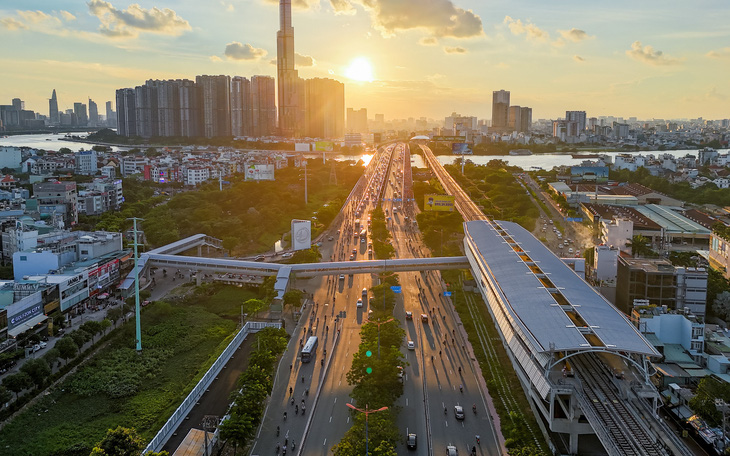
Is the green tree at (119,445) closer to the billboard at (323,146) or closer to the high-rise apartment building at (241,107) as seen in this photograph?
the billboard at (323,146)

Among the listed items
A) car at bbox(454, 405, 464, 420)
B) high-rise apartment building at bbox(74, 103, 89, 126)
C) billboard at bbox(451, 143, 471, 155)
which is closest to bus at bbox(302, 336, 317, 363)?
car at bbox(454, 405, 464, 420)

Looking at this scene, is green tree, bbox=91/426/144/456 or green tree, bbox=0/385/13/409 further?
green tree, bbox=0/385/13/409

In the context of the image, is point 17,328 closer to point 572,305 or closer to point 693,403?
point 572,305

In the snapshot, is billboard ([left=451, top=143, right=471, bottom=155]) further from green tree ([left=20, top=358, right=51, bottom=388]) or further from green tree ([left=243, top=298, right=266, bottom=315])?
green tree ([left=20, top=358, right=51, bottom=388])

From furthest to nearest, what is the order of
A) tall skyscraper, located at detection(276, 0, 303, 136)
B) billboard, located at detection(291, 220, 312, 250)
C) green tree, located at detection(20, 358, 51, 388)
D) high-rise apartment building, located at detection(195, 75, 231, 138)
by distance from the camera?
tall skyscraper, located at detection(276, 0, 303, 136), high-rise apartment building, located at detection(195, 75, 231, 138), billboard, located at detection(291, 220, 312, 250), green tree, located at detection(20, 358, 51, 388)

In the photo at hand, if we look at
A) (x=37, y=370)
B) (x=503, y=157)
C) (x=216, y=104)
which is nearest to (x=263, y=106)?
(x=216, y=104)

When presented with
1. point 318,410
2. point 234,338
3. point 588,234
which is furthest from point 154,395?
point 588,234

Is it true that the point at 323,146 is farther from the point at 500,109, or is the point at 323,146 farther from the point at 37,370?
the point at 500,109
